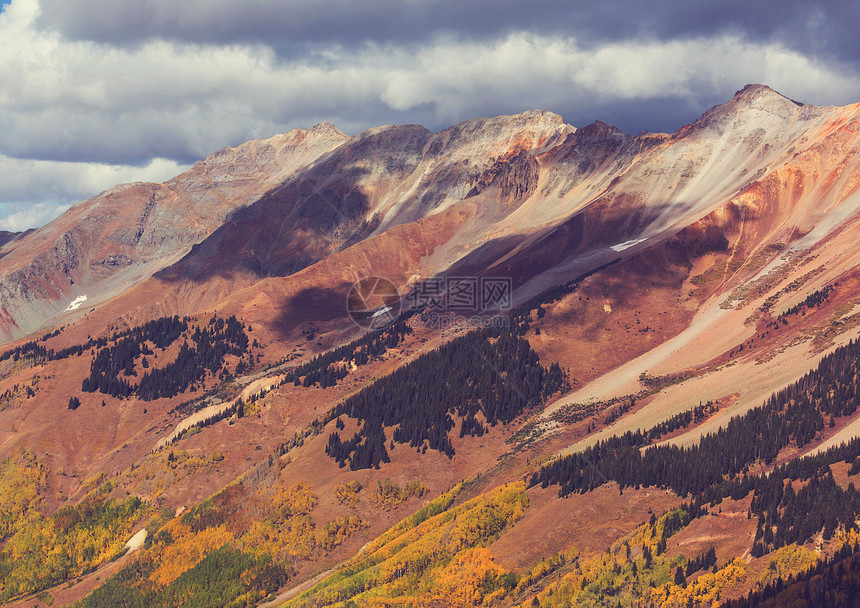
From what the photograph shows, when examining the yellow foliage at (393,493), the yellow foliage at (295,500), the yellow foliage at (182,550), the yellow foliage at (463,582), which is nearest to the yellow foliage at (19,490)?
the yellow foliage at (182,550)

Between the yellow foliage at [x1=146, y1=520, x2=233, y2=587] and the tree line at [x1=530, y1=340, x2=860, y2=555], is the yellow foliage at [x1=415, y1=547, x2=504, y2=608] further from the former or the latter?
the yellow foliage at [x1=146, y1=520, x2=233, y2=587]

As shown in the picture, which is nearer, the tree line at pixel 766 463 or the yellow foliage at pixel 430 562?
the tree line at pixel 766 463

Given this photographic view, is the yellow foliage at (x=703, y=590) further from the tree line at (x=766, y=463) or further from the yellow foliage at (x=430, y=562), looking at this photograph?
the yellow foliage at (x=430, y=562)

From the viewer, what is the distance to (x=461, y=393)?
477 feet

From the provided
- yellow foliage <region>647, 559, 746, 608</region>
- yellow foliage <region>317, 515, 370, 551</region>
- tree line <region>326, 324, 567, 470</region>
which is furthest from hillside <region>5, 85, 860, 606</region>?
tree line <region>326, 324, 567, 470</region>

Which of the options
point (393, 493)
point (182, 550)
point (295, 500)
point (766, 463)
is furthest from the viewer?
point (295, 500)

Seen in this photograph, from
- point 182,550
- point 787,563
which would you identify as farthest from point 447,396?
point 787,563

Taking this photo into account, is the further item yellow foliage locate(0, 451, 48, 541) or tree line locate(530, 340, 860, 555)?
yellow foliage locate(0, 451, 48, 541)

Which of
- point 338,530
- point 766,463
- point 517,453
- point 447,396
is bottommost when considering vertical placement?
point 766,463

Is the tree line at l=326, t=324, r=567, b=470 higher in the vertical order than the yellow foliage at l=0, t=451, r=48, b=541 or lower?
lower

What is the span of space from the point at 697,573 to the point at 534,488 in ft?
117

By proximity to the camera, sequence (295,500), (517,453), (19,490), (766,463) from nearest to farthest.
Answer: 1. (766,463)
2. (295,500)
3. (517,453)
4. (19,490)

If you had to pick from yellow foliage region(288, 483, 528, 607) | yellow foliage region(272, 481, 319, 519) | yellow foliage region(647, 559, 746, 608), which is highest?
yellow foliage region(272, 481, 319, 519)

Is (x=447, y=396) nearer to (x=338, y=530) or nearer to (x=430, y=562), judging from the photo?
(x=338, y=530)
